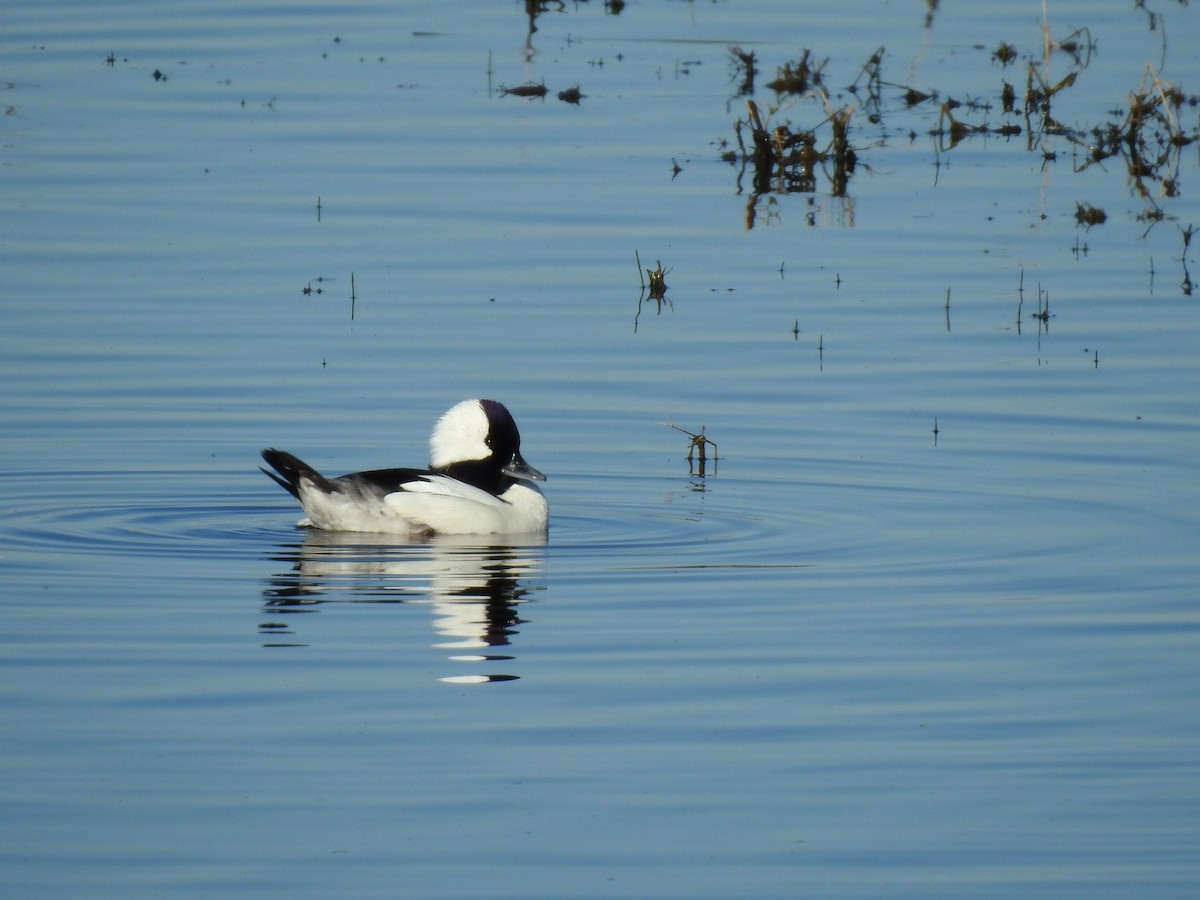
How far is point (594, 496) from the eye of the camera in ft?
41.1

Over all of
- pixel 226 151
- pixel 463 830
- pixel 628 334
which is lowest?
pixel 463 830

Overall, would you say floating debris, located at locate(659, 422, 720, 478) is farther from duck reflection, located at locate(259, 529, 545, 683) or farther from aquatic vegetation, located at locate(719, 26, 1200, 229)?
aquatic vegetation, located at locate(719, 26, 1200, 229)

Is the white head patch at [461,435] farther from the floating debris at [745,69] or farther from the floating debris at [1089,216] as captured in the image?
the floating debris at [745,69]

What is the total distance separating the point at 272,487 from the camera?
12766 mm

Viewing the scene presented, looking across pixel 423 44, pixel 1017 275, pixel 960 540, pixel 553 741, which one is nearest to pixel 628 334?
pixel 1017 275

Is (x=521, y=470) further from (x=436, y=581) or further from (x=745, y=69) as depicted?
(x=745, y=69)

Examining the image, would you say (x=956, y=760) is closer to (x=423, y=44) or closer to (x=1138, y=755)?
(x=1138, y=755)

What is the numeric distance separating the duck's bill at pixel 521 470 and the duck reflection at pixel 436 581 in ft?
1.49

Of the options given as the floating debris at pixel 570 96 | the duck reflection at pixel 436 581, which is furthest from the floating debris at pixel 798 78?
the duck reflection at pixel 436 581

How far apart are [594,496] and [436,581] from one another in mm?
1896

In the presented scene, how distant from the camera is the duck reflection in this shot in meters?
9.50

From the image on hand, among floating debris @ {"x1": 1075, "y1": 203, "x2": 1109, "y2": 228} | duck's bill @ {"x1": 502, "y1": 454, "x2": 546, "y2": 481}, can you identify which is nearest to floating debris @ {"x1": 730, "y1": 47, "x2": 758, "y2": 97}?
floating debris @ {"x1": 1075, "y1": 203, "x2": 1109, "y2": 228}

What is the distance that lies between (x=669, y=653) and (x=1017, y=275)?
8.47m

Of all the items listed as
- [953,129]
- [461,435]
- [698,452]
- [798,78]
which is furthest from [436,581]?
[798,78]
